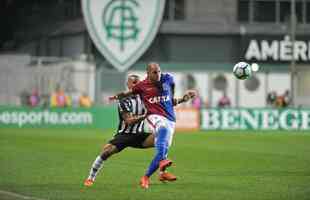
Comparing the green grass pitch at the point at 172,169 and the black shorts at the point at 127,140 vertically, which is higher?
the black shorts at the point at 127,140

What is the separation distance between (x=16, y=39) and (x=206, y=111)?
25158mm

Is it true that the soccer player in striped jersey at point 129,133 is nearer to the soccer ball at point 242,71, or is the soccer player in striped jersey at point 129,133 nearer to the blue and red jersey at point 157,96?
the blue and red jersey at point 157,96

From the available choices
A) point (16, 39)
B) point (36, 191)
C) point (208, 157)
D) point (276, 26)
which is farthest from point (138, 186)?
point (16, 39)

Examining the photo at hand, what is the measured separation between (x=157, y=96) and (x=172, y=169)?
181 inches

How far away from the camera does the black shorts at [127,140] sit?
17.9m

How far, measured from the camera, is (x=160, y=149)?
17.4 metres

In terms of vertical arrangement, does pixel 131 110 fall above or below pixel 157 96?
below

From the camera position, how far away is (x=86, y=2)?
51969mm

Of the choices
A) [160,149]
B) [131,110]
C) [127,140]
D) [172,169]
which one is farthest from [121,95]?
[172,169]

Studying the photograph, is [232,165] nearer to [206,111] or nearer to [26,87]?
[206,111]

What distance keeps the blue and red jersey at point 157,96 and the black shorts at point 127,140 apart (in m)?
Answer: 0.50

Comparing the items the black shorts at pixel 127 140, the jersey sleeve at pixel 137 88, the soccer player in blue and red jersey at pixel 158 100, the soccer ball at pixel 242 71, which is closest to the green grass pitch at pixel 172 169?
the black shorts at pixel 127 140

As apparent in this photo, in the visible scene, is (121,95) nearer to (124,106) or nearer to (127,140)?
(124,106)

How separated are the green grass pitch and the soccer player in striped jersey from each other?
37 centimetres
